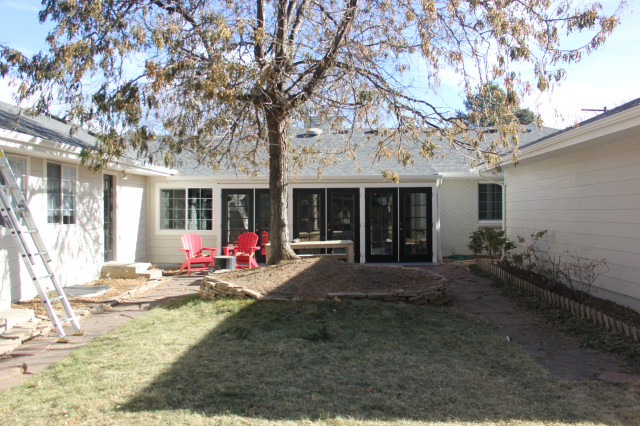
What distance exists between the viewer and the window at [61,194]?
868 centimetres

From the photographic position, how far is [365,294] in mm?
7336

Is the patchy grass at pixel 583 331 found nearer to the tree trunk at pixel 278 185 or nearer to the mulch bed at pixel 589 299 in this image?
the mulch bed at pixel 589 299

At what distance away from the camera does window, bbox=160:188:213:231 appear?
13.4 meters

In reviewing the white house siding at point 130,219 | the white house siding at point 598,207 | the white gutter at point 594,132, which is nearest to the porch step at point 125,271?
the white house siding at point 130,219

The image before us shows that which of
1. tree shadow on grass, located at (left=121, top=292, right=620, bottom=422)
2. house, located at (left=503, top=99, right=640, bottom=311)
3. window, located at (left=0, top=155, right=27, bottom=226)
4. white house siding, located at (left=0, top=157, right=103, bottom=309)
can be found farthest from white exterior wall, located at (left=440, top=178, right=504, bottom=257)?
window, located at (left=0, top=155, right=27, bottom=226)

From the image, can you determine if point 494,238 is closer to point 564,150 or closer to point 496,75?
point 564,150

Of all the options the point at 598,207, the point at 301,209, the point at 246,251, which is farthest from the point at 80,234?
the point at 598,207

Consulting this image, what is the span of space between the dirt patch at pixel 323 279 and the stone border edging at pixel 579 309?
169 cm

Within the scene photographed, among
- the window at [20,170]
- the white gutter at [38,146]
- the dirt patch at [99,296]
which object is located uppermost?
the white gutter at [38,146]

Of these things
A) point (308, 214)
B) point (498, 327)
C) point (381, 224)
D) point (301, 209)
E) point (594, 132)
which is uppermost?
point (594, 132)

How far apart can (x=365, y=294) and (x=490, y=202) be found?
30.2ft

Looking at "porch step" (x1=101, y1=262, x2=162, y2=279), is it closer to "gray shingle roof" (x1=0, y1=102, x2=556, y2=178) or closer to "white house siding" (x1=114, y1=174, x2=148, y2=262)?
"white house siding" (x1=114, y1=174, x2=148, y2=262)

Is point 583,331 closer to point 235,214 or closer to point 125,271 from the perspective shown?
point 125,271

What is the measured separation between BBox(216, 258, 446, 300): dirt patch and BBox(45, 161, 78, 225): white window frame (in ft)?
10.8
